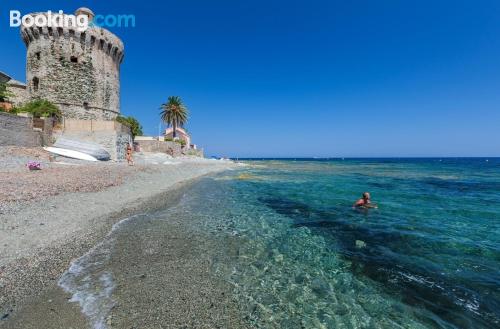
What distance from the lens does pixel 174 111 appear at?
5678cm

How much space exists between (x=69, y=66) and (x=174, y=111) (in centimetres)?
2547

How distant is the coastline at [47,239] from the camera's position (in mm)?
4000

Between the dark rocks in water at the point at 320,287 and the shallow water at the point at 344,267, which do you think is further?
the dark rocks in water at the point at 320,287

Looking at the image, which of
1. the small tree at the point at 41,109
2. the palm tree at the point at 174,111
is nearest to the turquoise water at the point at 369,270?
the small tree at the point at 41,109

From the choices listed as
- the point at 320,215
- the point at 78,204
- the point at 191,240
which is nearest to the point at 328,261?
the point at 191,240

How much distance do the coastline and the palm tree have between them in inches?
1880

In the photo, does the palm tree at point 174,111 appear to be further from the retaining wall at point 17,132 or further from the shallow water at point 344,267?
the shallow water at point 344,267

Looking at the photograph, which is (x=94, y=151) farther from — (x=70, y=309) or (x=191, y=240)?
(x=70, y=309)

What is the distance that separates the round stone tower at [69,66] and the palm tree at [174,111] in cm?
2232

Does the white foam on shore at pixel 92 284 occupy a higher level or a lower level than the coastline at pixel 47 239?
lower

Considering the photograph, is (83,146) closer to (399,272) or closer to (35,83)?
(35,83)

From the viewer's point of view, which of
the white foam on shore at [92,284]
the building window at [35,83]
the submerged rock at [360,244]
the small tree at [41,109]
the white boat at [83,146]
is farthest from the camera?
the building window at [35,83]

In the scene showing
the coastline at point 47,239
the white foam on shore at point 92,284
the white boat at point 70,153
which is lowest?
the white foam on shore at point 92,284

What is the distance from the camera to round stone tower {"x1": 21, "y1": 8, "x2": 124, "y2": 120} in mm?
31422
